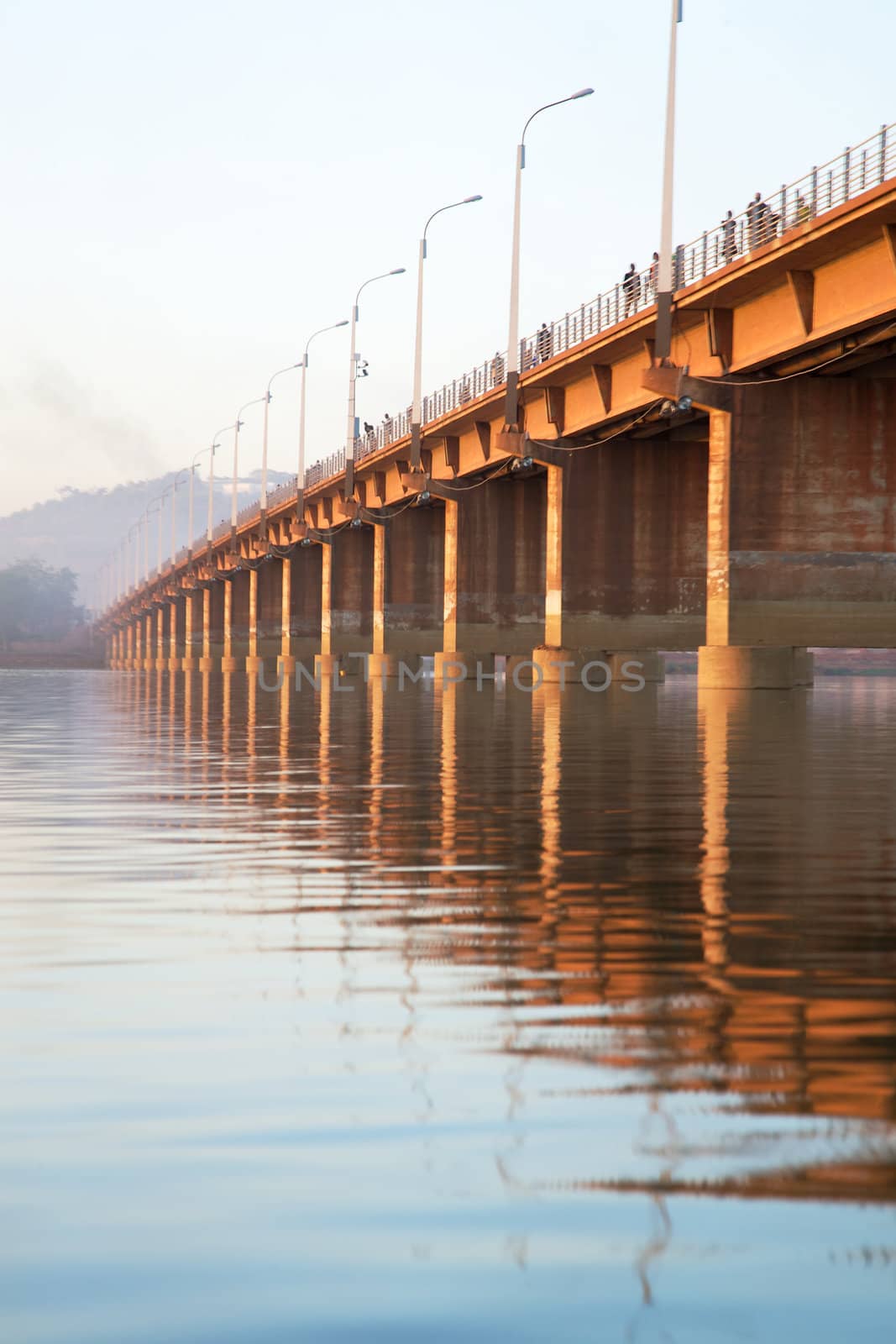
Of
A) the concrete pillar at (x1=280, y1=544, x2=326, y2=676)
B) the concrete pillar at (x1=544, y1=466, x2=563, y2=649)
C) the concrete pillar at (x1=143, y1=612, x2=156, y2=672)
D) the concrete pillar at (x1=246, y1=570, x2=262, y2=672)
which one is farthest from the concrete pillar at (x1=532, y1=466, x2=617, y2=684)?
the concrete pillar at (x1=143, y1=612, x2=156, y2=672)

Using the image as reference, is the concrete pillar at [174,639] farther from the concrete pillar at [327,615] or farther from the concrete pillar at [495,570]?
the concrete pillar at [495,570]

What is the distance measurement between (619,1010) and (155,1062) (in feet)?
5.65

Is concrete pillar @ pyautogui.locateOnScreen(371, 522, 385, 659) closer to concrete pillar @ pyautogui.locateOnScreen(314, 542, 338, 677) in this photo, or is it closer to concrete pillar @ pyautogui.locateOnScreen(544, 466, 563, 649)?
concrete pillar @ pyautogui.locateOnScreen(314, 542, 338, 677)

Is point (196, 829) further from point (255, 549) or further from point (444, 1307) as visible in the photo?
point (255, 549)

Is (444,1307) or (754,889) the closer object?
(444,1307)

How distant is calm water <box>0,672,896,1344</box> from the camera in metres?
3.62

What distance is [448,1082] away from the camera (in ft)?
17.6

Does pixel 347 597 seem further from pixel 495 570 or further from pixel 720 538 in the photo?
pixel 720 538

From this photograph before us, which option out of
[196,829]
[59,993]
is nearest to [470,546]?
[196,829]

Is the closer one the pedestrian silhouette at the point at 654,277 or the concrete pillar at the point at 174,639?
the pedestrian silhouette at the point at 654,277

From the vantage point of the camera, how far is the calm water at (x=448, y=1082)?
3625 mm

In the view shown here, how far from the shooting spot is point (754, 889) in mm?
9867

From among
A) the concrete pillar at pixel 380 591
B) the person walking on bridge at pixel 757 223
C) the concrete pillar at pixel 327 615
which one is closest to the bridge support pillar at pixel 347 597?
the concrete pillar at pixel 327 615

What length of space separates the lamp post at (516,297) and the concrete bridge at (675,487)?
2.17 feet
